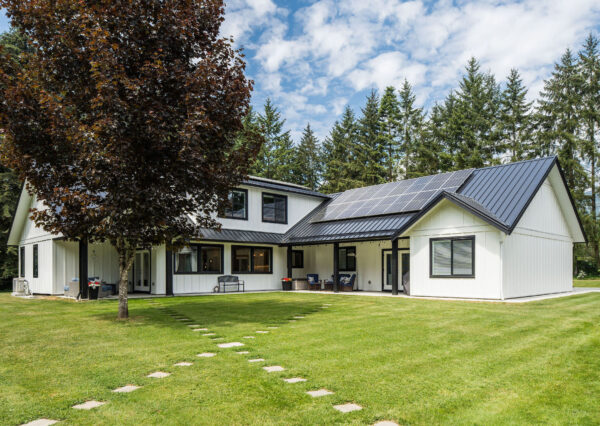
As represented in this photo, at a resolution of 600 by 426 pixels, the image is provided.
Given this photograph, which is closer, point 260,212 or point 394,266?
point 394,266

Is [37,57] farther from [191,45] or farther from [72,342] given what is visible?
[72,342]

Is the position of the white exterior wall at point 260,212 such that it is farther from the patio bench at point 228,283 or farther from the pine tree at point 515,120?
the pine tree at point 515,120

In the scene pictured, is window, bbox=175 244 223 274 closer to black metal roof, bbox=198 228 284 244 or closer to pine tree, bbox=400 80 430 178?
black metal roof, bbox=198 228 284 244

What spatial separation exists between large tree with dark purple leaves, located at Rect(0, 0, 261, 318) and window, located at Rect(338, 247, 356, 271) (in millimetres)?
11636

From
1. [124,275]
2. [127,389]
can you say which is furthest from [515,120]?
[127,389]

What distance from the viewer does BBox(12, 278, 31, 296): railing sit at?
19281 millimetres

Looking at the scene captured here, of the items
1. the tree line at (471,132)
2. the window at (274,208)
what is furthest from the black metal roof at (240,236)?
the tree line at (471,132)

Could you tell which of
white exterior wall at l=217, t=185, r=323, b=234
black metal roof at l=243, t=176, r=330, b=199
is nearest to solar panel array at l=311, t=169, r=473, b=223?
white exterior wall at l=217, t=185, r=323, b=234

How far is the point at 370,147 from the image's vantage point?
125 ft

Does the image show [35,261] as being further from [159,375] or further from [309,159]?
[309,159]

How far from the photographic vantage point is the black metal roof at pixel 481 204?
14117 mm

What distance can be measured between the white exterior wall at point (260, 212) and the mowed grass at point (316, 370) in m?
10.1

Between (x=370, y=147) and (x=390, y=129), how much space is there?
230 cm

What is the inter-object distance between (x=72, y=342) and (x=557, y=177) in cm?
1720
